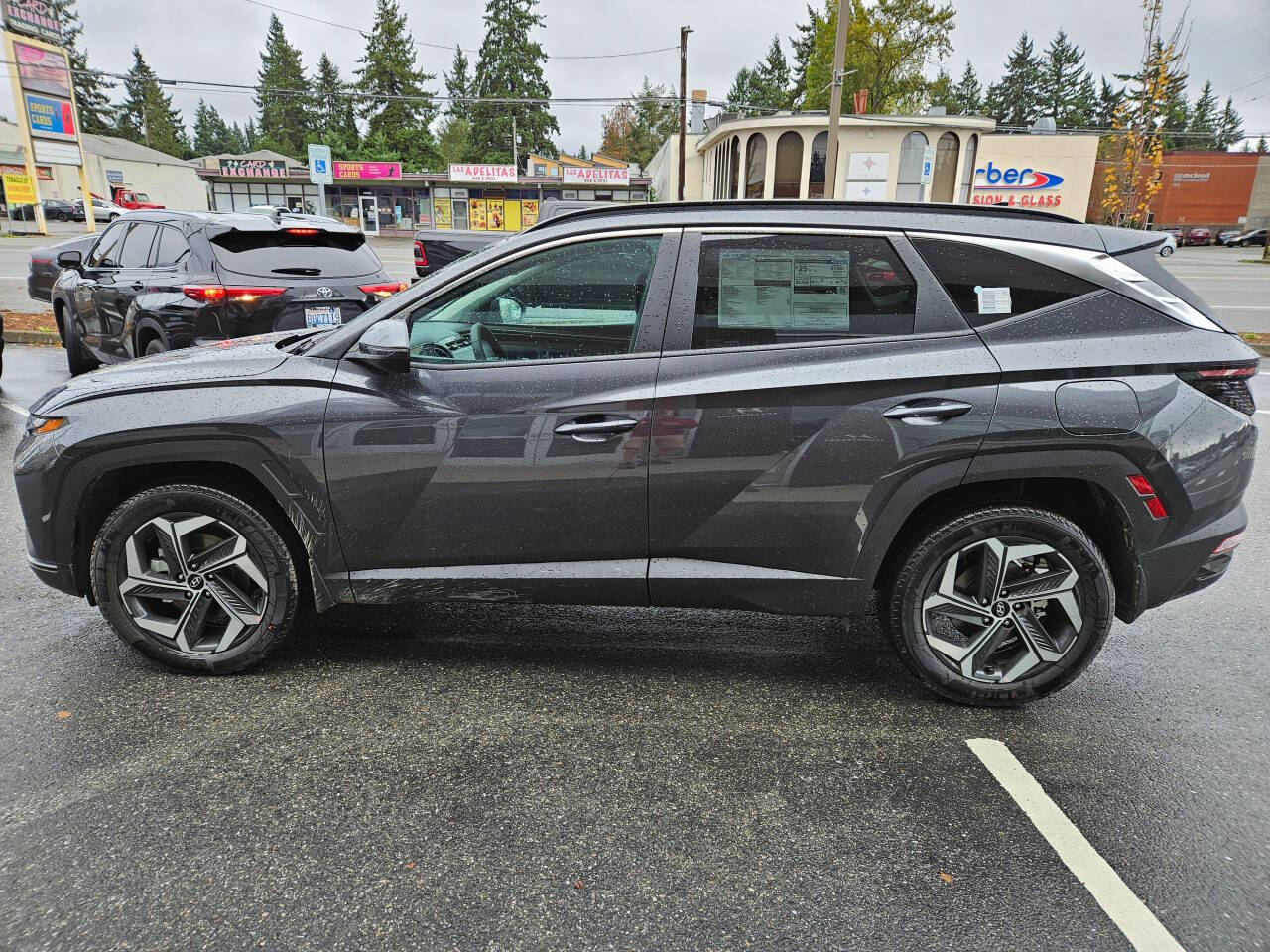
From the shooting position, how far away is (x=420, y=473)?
9.68ft

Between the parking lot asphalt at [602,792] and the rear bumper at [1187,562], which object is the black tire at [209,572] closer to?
the parking lot asphalt at [602,792]

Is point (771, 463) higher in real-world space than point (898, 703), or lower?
higher

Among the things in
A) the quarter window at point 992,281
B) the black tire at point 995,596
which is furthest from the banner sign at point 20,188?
the black tire at point 995,596

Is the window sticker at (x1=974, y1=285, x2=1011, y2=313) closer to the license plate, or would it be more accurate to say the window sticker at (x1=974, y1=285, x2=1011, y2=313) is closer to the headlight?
the headlight

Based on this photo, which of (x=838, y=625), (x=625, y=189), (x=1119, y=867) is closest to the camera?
(x=1119, y=867)

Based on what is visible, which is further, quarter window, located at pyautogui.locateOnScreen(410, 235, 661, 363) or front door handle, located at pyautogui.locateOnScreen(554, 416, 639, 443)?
quarter window, located at pyautogui.locateOnScreen(410, 235, 661, 363)

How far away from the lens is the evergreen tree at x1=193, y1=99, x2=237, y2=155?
110938 millimetres

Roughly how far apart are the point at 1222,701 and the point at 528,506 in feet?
8.95

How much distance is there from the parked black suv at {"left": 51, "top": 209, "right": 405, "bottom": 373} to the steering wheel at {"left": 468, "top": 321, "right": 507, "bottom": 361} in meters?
3.90

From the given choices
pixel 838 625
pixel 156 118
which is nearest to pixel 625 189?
pixel 838 625

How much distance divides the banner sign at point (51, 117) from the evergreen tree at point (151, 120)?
69498mm

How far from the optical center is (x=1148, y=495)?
2.82 meters

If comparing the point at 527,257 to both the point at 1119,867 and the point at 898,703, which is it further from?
the point at 1119,867

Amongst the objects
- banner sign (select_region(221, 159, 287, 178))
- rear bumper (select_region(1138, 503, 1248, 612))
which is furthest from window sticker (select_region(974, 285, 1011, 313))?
banner sign (select_region(221, 159, 287, 178))
